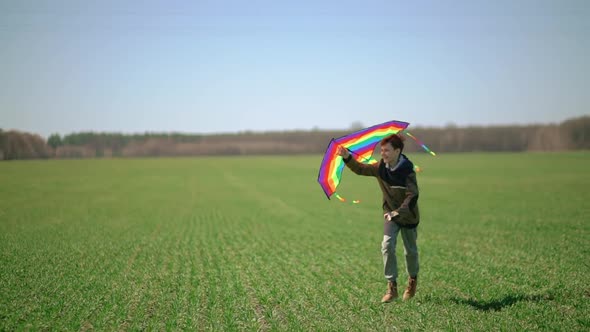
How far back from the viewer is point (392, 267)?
6.84 metres

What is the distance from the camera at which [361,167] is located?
702 cm

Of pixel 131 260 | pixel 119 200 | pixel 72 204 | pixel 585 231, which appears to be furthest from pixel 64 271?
pixel 119 200

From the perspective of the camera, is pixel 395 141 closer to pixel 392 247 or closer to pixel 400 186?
pixel 400 186

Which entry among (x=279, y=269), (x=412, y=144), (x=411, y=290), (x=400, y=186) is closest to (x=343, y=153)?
(x=400, y=186)

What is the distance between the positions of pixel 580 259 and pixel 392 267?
5884 millimetres

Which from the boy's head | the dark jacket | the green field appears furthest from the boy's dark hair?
Answer: the green field

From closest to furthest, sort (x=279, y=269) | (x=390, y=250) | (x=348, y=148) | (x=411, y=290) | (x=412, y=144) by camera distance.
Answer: (x=390, y=250), (x=411, y=290), (x=348, y=148), (x=279, y=269), (x=412, y=144)

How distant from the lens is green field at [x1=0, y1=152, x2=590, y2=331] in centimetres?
640

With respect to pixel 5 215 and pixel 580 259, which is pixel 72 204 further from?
pixel 580 259

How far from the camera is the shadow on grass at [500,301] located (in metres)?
6.64

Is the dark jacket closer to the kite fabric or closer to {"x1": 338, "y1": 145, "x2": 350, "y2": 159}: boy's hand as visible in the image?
{"x1": 338, "y1": 145, "x2": 350, "y2": 159}: boy's hand

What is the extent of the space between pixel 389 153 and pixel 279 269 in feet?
14.5

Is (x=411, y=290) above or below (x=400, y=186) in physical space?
below

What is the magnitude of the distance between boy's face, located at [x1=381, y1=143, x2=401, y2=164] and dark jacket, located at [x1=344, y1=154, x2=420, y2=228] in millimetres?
94
